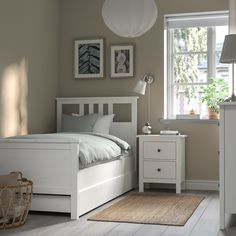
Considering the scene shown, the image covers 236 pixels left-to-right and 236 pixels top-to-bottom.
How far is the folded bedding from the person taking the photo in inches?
157

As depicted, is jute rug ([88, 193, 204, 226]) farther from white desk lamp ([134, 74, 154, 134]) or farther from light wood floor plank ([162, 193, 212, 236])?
white desk lamp ([134, 74, 154, 134])

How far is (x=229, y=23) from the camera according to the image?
→ 5.32 meters

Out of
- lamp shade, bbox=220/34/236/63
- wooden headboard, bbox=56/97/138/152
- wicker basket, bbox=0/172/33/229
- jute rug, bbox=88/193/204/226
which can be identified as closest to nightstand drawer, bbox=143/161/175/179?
jute rug, bbox=88/193/204/226

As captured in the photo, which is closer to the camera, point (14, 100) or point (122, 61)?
point (14, 100)

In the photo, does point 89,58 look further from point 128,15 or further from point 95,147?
point 128,15

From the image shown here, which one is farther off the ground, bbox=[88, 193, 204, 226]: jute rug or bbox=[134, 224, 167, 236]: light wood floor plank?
bbox=[134, 224, 167, 236]: light wood floor plank

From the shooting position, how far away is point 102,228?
3.52m

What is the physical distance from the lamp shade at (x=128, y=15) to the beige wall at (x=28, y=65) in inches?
58.4

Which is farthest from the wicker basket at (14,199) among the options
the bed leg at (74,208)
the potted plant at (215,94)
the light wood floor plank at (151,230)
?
the potted plant at (215,94)


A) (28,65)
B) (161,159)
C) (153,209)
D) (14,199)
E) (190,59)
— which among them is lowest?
(153,209)

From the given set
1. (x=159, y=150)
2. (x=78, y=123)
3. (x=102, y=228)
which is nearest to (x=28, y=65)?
(x=78, y=123)

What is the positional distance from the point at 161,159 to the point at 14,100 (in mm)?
1703

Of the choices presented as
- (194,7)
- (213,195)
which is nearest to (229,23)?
(194,7)

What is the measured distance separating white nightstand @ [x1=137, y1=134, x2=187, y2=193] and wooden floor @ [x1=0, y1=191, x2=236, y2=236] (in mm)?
1324
